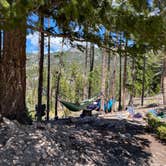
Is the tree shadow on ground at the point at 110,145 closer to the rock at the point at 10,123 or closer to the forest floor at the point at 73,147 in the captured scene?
the forest floor at the point at 73,147

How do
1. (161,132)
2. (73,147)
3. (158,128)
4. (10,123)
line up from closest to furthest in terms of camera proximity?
1. (73,147)
2. (10,123)
3. (161,132)
4. (158,128)

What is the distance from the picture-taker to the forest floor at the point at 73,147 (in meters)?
4.50

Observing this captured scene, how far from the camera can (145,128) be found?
7.12m

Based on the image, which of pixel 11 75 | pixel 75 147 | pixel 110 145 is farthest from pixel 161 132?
pixel 11 75

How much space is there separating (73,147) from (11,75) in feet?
5.26

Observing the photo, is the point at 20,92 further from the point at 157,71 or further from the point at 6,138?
the point at 157,71

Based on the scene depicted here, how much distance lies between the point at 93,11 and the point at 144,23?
2.15ft

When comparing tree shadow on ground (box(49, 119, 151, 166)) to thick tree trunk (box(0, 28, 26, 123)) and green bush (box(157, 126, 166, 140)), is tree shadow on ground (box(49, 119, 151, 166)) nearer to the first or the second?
green bush (box(157, 126, 166, 140))

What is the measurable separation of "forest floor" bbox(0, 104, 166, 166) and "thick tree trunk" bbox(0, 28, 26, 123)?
28 cm

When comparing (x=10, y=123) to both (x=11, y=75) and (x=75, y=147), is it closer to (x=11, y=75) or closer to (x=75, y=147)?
(x=11, y=75)

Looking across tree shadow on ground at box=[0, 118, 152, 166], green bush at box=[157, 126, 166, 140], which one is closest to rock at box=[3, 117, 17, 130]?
tree shadow on ground at box=[0, 118, 152, 166]

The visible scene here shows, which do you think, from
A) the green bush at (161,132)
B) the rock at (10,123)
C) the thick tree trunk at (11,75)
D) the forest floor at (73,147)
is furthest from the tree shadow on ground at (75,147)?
the thick tree trunk at (11,75)

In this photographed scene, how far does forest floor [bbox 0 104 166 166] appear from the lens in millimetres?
4504

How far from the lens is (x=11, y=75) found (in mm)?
5527
